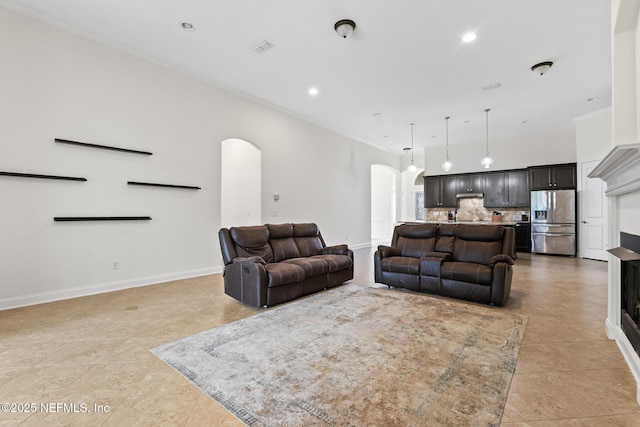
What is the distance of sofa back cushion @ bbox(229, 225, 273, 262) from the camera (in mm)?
4008

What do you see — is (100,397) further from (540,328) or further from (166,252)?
(540,328)

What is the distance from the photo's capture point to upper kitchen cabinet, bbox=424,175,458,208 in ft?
30.6

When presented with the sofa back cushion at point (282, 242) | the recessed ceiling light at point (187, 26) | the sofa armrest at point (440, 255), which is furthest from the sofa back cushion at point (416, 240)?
the recessed ceiling light at point (187, 26)

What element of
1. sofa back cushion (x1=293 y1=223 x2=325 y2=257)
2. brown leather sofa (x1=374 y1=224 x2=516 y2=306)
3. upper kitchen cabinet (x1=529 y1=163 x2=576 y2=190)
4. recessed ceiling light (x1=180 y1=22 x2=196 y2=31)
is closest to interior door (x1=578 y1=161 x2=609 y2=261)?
upper kitchen cabinet (x1=529 y1=163 x2=576 y2=190)

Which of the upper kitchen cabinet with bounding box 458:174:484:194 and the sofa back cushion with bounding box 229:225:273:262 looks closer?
the sofa back cushion with bounding box 229:225:273:262

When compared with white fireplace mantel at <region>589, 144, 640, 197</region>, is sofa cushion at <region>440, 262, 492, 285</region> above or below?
below

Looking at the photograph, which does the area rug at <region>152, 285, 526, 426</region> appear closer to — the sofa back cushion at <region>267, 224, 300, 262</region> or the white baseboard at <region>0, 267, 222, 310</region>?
the sofa back cushion at <region>267, 224, 300, 262</region>

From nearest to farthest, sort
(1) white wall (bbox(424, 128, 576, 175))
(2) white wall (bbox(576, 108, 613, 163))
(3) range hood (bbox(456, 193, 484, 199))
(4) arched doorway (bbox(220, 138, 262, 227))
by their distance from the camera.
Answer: (4) arched doorway (bbox(220, 138, 262, 227)) → (2) white wall (bbox(576, 108, 613, 163)) → (1) white wall (bbox(424, 128, 576, 175)) → (3) range hood (bbox(456, 193, 484, 199))

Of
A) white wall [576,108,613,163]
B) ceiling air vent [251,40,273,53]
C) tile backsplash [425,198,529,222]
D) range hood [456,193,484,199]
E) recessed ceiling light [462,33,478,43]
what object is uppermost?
ceiling air vent [251,40,273,53]

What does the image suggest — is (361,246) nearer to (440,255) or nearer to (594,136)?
(440,255)

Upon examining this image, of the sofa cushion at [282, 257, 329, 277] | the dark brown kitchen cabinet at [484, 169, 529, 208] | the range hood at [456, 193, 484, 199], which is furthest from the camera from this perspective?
the range hood at [456, 193, 484, 199]

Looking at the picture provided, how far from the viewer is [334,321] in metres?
3.06

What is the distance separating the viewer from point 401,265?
420 centimetres

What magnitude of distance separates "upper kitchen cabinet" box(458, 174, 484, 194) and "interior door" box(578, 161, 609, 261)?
2342 mm
